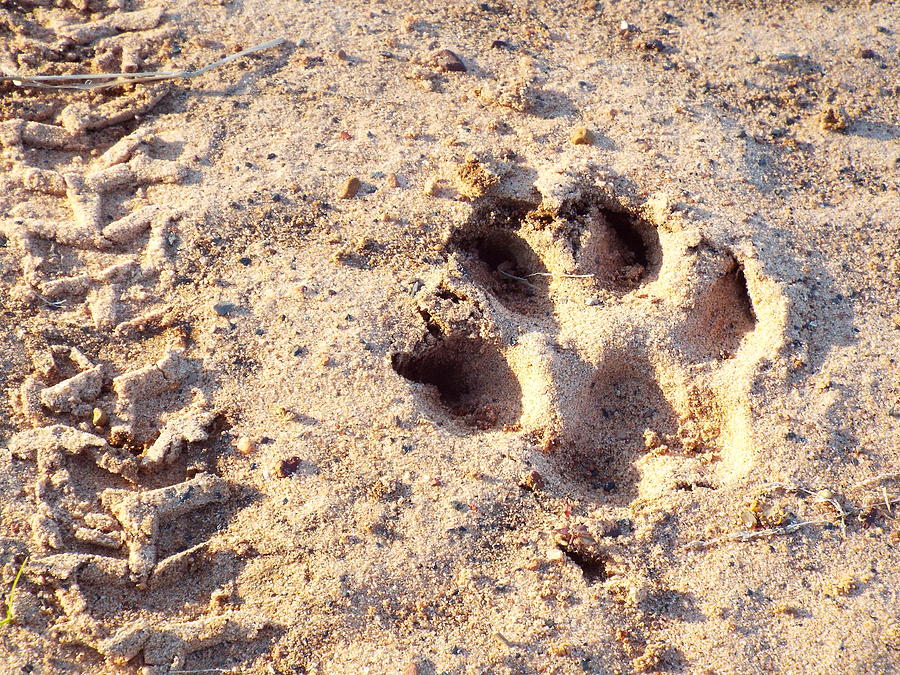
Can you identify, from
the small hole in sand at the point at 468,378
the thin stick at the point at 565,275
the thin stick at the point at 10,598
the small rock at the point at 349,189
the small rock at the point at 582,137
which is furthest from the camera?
the small rock at the point at 582,137

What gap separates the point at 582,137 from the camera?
8.41 ft

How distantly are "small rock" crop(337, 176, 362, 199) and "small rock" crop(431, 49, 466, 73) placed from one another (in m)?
0.65

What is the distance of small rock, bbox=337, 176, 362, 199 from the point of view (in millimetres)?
2422

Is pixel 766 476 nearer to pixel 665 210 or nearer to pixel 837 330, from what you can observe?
pixel 837 330

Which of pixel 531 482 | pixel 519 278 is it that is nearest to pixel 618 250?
pixel 519 278

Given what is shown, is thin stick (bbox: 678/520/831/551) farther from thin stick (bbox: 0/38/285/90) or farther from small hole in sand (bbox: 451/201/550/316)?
thin stick (bbox: 0/38/285/90)

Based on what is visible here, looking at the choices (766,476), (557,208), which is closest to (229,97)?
(557,208)

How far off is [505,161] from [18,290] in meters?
1.54

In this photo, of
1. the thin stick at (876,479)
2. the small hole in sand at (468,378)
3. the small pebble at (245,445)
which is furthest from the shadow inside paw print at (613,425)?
the small pebble at (245,445)

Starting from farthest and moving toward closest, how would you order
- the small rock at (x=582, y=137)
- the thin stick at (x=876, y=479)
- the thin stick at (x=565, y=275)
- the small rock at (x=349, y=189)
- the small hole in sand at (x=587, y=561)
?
the small rock at (x=582, y=137), the small rock at (x=349, y=189), the thin stick at (x=565, y=275), the thin stick at (x=876, y=479), the small hole in sand at (x=587, y=561)

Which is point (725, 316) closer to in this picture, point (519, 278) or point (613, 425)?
point (613, 425)

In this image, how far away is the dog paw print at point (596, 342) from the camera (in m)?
2.07

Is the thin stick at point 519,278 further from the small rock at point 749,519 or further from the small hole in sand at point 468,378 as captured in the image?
the small rock at point 749,519

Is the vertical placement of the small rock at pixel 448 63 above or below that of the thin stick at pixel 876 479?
above
